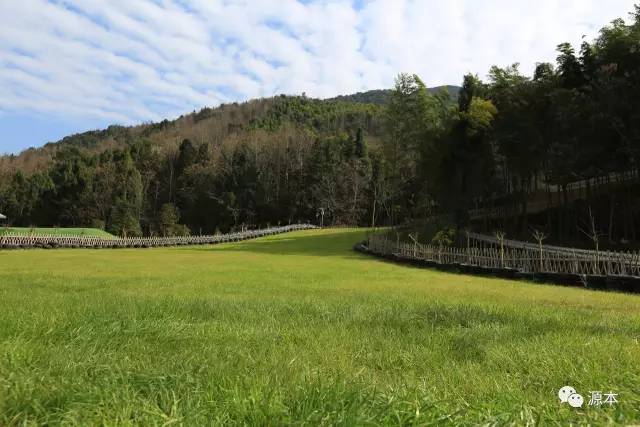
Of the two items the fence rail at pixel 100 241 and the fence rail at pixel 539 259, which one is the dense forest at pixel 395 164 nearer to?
the fence rail at pixel 539 259

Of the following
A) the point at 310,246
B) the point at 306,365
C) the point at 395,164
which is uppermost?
the point at 395,164

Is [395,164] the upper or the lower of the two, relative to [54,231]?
upper

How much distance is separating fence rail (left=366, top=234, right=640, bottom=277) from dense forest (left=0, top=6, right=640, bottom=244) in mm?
1207

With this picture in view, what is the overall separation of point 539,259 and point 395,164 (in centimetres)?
2209

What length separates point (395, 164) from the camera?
37719 millimetres

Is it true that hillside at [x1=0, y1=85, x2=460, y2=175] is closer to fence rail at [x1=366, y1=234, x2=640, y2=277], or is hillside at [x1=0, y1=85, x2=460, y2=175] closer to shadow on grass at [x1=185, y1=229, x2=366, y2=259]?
shadow on grass at [x1=185, y1=229, x2=366, y2=259]

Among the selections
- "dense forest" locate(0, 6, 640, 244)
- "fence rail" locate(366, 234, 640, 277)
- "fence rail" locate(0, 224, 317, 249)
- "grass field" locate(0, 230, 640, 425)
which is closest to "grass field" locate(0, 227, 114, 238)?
"fence rail" locate(0, 224, 317, 249)

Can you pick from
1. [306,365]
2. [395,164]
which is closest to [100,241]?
[395,164]

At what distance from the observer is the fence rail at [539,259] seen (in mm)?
14156

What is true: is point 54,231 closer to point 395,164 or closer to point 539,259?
point 395,164

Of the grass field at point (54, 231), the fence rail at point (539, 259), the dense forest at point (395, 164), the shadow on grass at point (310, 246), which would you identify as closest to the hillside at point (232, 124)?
the dense forest at point (395, 164)

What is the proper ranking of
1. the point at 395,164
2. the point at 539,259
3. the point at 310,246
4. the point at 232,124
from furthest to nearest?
the point at 232,124 < the point at 395,164 < the point at 310,246 < the point at 539,259

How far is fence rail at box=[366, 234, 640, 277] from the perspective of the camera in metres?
14.2

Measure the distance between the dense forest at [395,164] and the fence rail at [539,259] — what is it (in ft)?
3.96
